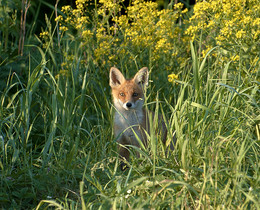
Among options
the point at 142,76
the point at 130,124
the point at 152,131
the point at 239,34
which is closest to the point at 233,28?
the point at 239,34

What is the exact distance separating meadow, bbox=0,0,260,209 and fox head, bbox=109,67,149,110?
0.20 m

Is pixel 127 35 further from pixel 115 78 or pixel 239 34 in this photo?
pixel 239 34

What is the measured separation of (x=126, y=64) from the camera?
621 centimetres

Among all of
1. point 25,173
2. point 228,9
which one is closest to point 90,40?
point 228,9

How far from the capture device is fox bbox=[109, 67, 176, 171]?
5371mm

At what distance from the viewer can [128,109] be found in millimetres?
5523

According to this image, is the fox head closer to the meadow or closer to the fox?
the fox

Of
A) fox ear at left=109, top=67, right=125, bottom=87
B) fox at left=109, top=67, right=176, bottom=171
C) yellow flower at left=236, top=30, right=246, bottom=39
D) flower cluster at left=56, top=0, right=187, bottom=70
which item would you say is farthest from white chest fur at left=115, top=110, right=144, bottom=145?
yellow flower at left=236, top=30, right=246, bottom=39

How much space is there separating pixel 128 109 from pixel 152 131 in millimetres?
1695

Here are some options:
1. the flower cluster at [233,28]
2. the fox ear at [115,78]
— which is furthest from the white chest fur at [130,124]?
the flower cluster at [233,28]

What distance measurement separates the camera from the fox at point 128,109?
5371 mm

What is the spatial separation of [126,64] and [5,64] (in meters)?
1.65

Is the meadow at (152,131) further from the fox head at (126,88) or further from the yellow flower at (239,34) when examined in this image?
the fox head at (126,88)

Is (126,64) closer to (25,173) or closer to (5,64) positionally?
(5,64)
